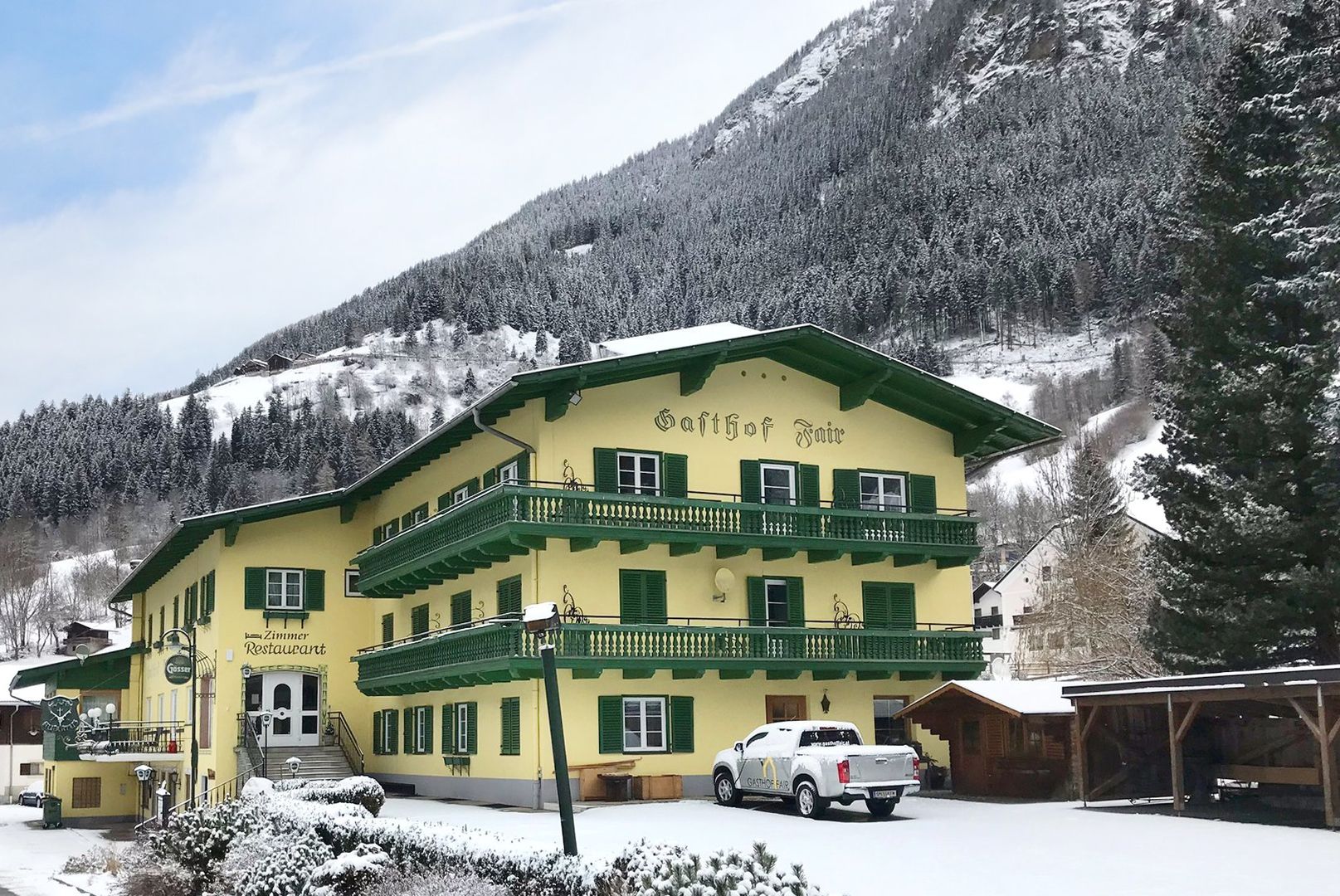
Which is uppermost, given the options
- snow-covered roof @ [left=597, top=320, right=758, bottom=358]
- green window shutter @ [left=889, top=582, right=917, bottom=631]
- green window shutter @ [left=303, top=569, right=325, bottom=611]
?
snow-covered roof @ [left=597, top=320, right=758, bottom=358]

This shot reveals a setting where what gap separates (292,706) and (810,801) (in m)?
21.1

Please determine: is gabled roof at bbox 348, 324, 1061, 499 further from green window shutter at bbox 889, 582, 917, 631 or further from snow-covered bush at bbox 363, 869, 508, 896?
snow-covered bush at bbox 363, 869, 508, 896

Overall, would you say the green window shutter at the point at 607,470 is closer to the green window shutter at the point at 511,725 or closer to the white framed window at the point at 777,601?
the white framed window at the point at 777,601

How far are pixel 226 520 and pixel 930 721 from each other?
70.1 feet

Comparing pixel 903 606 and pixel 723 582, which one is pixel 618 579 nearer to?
pixel 723 582

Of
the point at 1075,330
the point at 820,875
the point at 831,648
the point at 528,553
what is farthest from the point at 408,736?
the point at 1075,330

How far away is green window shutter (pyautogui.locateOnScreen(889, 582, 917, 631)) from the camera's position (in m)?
37.7

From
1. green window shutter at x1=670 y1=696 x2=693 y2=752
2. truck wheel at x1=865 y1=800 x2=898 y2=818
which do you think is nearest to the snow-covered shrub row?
truck wheel at x1=865 y1=800 x2=898 y2=818

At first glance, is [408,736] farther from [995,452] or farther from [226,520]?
[995,452]

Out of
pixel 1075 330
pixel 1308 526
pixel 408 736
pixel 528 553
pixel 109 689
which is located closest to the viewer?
pixel 528 553

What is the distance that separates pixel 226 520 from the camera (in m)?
41.5

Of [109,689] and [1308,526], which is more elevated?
[1308,526]

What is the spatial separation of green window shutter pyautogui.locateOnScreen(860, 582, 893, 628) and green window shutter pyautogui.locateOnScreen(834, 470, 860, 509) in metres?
2.19

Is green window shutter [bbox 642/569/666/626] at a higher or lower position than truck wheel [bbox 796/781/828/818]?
higher
